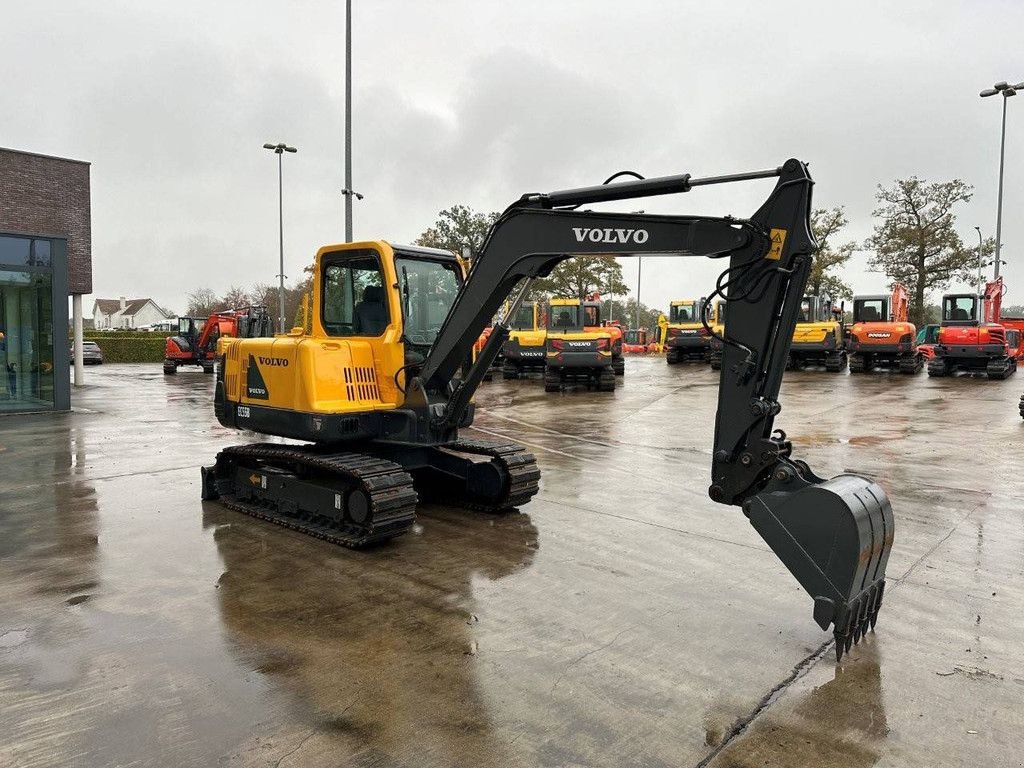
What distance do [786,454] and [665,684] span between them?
64.5 inches

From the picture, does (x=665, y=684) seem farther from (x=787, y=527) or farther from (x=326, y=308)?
(x=326, y=308)

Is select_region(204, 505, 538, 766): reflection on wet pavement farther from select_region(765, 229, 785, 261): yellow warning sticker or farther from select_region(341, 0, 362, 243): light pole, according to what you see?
select_region(341, 0, 362, 243): light pole

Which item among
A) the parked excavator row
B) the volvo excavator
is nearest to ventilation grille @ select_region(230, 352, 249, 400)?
the volvo excavator

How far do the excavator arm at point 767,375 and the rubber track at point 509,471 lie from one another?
2425 millimetres

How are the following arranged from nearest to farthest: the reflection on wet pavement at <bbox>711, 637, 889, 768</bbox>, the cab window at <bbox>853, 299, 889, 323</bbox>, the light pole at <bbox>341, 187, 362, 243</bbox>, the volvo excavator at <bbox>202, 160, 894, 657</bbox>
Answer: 1. the reflection on wet pavement at <bbox>711, 637, 889, 768</bbox>
2. the volvo excavator at <bbox>202, 160, 894, 657</bbox>
3. the light pole at <bbox>341, 187, 362, 243</bbox>
4. the cab window at <bbox>853, 299, 889, 323</bbox>

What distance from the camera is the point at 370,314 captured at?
7.23 meters

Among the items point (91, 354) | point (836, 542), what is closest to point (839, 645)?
point (836, 542)

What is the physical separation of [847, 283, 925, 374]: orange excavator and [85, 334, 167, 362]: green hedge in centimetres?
4017

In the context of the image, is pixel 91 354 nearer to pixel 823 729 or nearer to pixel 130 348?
pixel 130 348

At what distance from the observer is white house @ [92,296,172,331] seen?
134625mm

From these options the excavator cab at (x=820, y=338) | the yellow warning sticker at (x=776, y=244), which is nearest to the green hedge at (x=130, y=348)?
the excavator cab at (x=820, y=338)

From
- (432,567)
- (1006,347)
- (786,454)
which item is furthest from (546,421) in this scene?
(1006,347)

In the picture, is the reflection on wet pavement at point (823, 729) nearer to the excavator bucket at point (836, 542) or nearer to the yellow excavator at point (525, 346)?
the excavator bucket at point (836, 542)

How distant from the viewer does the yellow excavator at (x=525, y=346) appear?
25.9 meters
